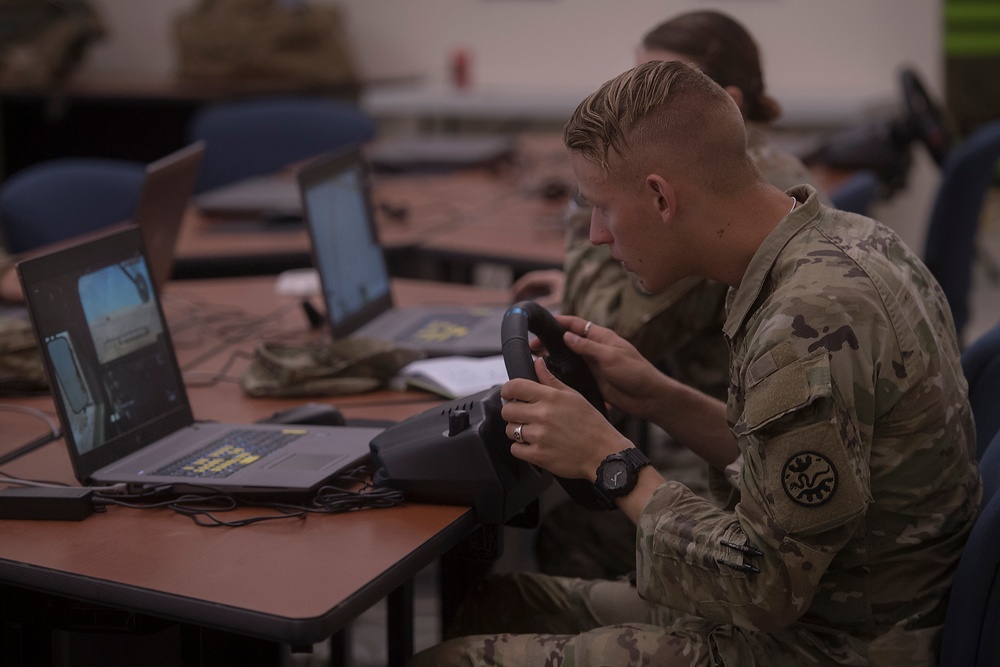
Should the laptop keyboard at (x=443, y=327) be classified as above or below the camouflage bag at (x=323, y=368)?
below

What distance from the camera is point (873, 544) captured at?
1.38 m

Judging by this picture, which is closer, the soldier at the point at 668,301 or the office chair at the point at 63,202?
the soldier at the point at 668,301

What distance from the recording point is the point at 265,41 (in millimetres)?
5648

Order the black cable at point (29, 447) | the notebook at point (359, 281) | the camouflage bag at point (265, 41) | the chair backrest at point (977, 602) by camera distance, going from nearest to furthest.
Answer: the chair backrest at point (977, 602), the black cable at point (29, 447), the notebook at point (359, 281), the camouflage bag at point (265, 41)

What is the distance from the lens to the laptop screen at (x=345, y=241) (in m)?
2.29

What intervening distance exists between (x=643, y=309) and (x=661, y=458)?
1.03 m

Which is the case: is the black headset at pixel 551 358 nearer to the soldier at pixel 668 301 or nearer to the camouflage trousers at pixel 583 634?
the camouflage trousers at pixel 583 634

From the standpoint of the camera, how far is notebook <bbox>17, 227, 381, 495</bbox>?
1.61 metres

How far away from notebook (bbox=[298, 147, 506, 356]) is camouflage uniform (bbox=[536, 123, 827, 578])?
0.26m

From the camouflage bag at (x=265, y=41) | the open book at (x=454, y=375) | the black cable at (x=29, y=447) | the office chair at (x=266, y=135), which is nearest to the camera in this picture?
the black cable at (x=29, y=447)

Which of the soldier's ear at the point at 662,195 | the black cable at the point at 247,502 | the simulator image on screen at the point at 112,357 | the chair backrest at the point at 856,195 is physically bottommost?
the chair backrest at the point at 856,195

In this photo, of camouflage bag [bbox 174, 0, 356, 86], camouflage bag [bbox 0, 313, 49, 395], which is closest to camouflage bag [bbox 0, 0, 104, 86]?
camouflage bag [bbox 174, 0, 356, 86]

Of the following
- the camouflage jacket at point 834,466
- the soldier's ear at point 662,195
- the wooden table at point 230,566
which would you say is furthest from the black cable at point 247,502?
the soldier's ear at point 662,195

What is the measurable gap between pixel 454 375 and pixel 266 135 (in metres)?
2.57
